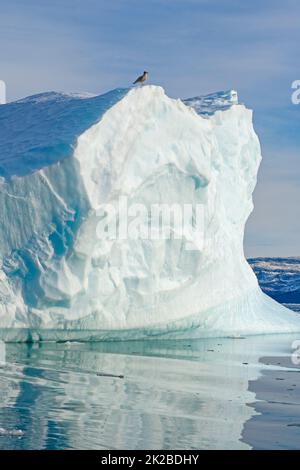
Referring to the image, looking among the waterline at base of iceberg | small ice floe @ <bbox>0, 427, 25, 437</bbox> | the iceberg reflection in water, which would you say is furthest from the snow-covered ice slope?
small ice floe @ <bbox>0, 427, 25, 437</bbox>

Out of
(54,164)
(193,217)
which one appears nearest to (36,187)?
(54,164)

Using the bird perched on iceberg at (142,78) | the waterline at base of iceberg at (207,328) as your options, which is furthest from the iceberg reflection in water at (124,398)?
the bird perched on iceberg at (142,78)

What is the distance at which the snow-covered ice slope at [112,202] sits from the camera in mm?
16016

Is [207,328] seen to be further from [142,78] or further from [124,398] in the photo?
[124,398]

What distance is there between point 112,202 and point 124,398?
710 cm

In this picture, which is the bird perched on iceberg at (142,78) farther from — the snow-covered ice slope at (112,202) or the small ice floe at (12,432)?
the small ice floe at (12,432)

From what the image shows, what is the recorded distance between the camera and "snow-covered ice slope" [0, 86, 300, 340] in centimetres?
1602

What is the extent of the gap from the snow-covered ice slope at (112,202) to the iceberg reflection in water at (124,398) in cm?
95

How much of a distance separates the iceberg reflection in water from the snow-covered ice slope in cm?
95

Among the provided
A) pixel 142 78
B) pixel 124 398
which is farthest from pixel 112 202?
pixel 124 398

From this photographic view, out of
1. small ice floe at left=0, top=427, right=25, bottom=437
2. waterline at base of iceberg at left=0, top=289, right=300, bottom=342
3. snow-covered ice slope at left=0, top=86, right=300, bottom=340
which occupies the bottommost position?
small ice floe at left=0, top=427, right=25, bottom=437

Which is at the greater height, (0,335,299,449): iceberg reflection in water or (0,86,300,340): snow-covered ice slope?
(0,86,300,340): snow-covered ice slope

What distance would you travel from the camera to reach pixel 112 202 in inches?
674

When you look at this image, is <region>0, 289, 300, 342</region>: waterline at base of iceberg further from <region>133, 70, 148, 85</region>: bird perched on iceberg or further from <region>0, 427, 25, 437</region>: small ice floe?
<region>0, 427, 25, 437</region>: small ice floe
